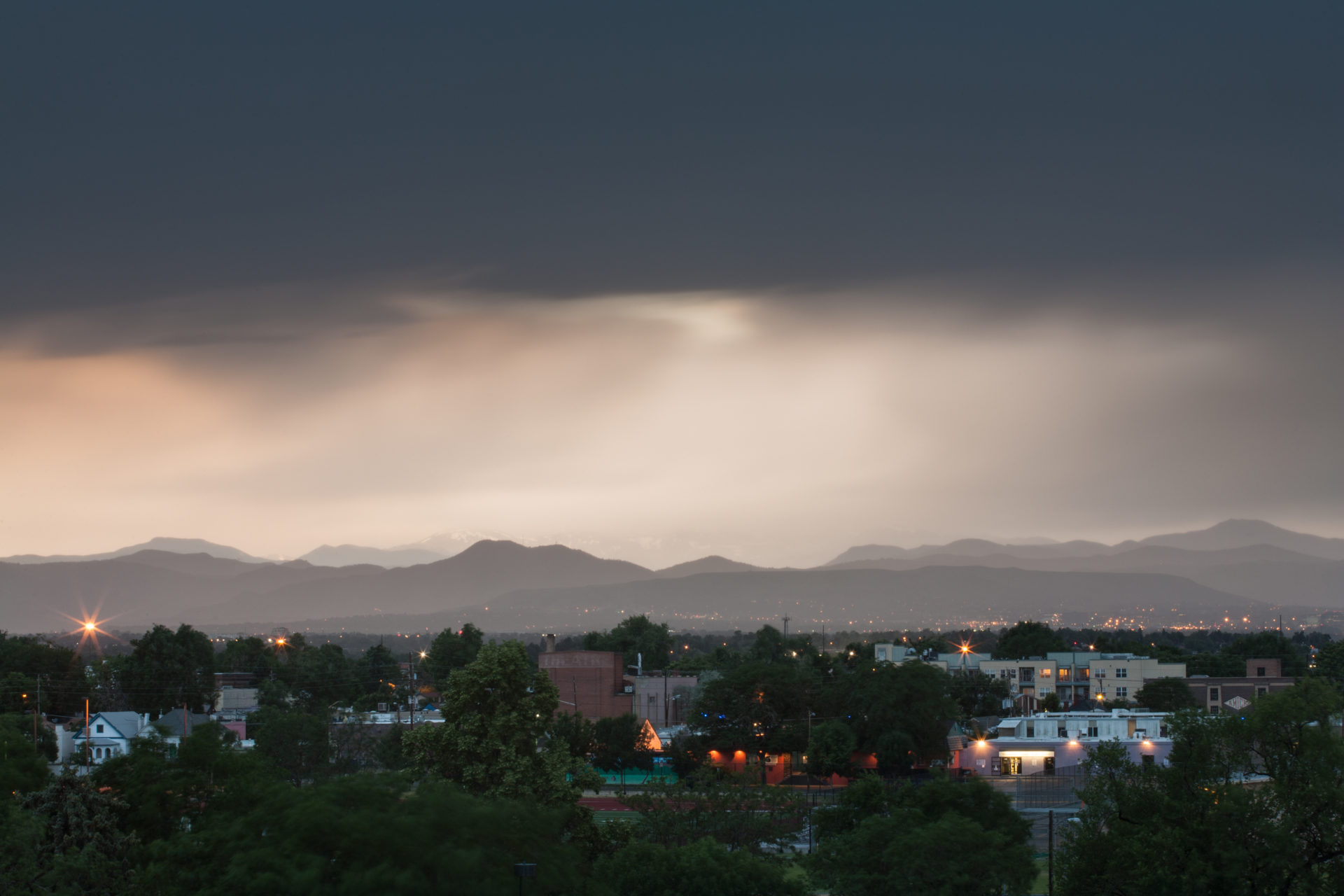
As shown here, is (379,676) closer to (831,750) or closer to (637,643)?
(637,643)

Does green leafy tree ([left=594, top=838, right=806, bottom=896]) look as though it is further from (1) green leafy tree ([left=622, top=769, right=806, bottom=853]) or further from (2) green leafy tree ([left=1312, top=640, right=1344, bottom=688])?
(2) green leafy tree ([left=1312, top=640, right=1344, bottom=688])

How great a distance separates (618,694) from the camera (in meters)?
107

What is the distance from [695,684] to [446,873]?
91.4 m

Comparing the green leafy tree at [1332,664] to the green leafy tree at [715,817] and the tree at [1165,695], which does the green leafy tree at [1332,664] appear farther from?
the green leafy tree at [715,817]

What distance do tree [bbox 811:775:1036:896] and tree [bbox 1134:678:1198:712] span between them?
79476mm

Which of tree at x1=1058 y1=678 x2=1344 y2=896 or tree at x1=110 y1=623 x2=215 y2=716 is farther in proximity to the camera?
tree at x1=110 y1=623 x2=215 y2=716

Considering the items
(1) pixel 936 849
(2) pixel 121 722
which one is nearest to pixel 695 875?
(1) pixel 936 849

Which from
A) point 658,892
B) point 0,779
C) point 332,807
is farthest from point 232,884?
point 0,779

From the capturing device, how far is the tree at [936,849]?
32.7 m

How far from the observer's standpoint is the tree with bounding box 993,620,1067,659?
162125 mm

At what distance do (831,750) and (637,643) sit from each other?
8917 cm

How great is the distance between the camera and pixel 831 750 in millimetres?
81875

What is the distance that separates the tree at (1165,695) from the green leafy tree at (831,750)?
133ft

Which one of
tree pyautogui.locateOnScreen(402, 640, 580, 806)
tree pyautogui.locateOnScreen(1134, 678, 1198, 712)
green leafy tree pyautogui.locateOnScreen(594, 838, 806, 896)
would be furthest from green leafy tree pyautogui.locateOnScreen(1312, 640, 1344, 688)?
green leafy tree pyautogui.locateOnScreen(594, 838, 806, 896)
